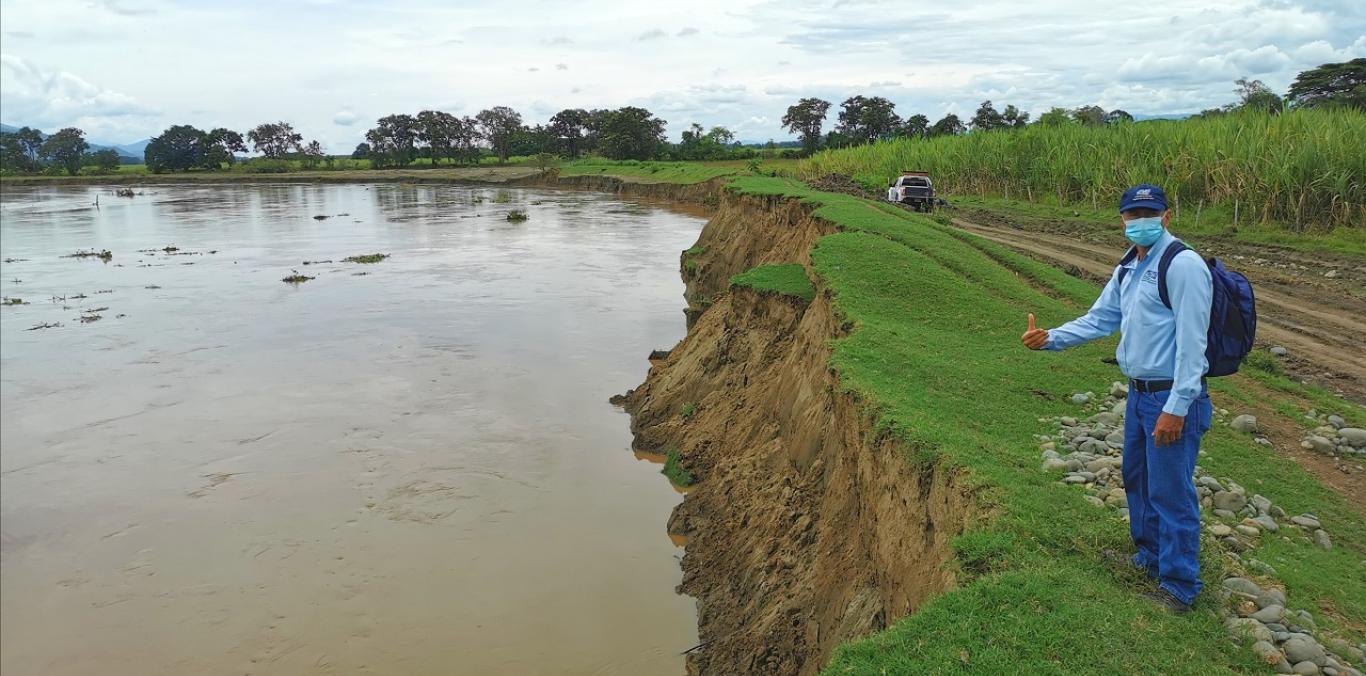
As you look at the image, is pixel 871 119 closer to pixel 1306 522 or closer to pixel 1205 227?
pixel 1205 227

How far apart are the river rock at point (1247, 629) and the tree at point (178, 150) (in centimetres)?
12364

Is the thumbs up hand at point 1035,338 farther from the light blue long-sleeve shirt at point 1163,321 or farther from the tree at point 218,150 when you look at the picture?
the tree at point 218,150

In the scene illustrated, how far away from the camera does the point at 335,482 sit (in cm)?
1213

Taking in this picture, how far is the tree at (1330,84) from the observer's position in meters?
38.3

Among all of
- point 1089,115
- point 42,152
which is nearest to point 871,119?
point 1089,115

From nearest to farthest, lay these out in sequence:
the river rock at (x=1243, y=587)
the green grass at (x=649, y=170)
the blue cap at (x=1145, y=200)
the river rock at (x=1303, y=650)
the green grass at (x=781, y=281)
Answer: the river rock at (x=1303, y=650) → the blue cap at (x=1145, y=200) → the river rock at (x=1243, y=587) → the green grass at (x=781, y=281) → the green grass at (x=649, y=170)

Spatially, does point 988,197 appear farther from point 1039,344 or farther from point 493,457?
point 1039,344

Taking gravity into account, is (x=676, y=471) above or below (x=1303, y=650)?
below

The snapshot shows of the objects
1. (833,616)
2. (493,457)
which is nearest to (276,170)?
(493,457)

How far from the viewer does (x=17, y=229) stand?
4509 centimetres

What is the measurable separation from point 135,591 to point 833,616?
8.43 metres

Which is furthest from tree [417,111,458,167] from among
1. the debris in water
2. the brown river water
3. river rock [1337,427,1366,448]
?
river rock [1337,427,1366,448]

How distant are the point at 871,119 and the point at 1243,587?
244 feet

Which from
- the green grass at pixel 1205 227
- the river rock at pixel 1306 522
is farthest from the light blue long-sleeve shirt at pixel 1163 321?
the green grass at pixel 1205 227
